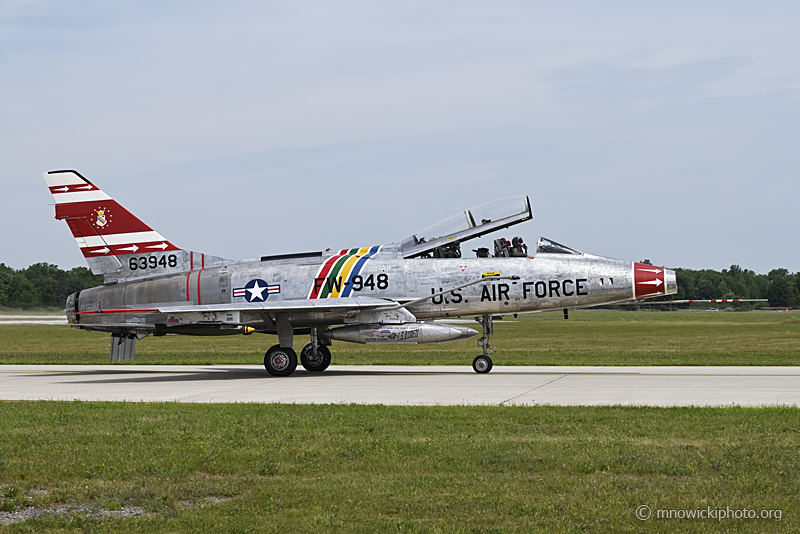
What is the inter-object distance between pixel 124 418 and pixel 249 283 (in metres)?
9.55

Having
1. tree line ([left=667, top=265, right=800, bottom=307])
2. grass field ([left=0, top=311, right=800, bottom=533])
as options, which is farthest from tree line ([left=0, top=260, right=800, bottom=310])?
grass field ([left=0, top=311, right=800, bottom=533])

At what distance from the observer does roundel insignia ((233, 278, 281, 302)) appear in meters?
20.8

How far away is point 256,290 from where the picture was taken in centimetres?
2091

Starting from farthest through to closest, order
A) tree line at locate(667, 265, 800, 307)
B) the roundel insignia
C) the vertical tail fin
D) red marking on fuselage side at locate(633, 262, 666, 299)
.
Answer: tree line at locate(667, 265, 800, 307) → the vertical tail fin → the roundel insignia → red marking on fuselage side at locate(633, 262, 666, 299)

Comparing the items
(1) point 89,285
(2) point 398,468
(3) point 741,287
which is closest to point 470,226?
(2) point 398,468

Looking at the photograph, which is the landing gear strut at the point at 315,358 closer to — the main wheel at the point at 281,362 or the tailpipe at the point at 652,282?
the main wheel at the point at 281,362

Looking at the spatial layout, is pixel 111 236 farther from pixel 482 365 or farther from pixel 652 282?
pixel 652 282

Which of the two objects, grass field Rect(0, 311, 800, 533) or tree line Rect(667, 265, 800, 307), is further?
tree line Rect(667, 265, 800, 307)

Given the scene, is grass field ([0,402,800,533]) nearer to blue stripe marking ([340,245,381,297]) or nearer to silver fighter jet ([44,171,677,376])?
silver fighter jet ([44,171,677,376])

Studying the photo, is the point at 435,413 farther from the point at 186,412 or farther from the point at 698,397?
the point at 698,397

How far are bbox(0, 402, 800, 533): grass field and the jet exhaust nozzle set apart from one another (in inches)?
280

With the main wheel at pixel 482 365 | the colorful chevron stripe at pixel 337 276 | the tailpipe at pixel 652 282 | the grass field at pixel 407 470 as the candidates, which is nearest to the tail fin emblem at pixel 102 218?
the colorful chevron stripe at pixel 337 276

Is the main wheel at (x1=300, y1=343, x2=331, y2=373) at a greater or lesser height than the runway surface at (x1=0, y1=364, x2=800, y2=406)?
greater

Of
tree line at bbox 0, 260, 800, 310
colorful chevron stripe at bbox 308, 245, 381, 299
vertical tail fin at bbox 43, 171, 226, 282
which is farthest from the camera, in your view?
tree line at bbox 0, 260, 800, 310
